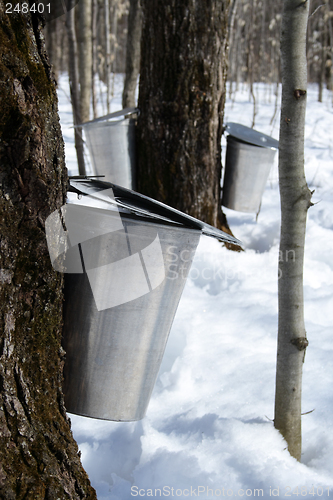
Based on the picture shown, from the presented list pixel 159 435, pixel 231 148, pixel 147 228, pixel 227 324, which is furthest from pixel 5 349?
pixel 231 148

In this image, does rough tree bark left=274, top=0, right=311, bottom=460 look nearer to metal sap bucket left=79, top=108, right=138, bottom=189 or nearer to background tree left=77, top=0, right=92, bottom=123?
metal sap bucket left=79, top=108, right=138, bottom=189

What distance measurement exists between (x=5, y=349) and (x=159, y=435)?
690 mm

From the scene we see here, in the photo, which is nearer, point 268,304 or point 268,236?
point 268,304

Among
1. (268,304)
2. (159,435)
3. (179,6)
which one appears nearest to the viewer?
(159,435)

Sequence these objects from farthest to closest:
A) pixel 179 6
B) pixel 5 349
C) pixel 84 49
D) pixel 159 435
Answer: pixel 84 49
pixel 179 6
pixel 159 435
pixel 5 349

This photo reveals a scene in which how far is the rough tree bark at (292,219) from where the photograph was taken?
1.15 metres

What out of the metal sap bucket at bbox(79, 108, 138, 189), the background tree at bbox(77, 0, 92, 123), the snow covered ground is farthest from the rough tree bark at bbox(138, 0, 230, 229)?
the background tree at bbox(77, 0, 92, 123)

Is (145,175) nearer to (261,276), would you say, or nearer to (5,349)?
(261,276)

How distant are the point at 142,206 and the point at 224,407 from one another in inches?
32.5

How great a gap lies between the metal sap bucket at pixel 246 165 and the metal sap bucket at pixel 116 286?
1537 mm

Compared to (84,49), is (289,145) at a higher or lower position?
lower

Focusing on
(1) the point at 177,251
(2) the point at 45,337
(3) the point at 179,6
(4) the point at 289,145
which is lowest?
(2) the point at 45,337

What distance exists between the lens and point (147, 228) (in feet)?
2.96

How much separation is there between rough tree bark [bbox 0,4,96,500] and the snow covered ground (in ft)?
1.09
